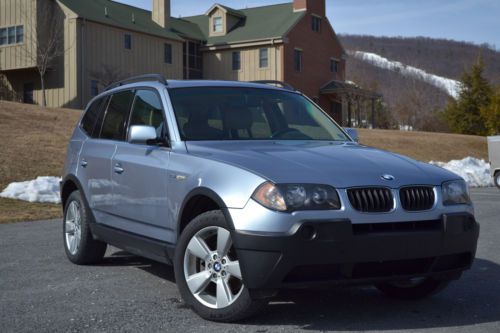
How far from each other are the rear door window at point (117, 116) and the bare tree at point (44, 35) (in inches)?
1177

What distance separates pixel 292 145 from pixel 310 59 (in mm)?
42112

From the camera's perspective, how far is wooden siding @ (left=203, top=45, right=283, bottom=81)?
44156 millimetres

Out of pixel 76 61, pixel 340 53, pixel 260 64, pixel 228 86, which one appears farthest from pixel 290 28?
pixel 228 86

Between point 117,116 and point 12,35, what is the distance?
3330cm

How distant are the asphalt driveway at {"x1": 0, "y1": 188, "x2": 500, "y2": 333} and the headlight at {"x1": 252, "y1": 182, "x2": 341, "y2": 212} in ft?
2.81

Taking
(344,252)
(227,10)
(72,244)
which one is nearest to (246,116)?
(344,252)

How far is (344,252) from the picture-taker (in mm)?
4555

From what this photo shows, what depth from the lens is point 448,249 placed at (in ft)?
16.2

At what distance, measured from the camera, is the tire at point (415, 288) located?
5.69 m

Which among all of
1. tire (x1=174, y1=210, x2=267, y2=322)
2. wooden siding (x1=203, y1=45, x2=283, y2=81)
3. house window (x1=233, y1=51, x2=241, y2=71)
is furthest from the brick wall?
tire (x1=174, y1=210, x2=267, y2=322)

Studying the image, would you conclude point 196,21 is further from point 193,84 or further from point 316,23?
point 193,84

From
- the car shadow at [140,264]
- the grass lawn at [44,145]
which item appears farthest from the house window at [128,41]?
the car shadow at [140,264]

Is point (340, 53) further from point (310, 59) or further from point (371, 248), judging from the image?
point (371, 248)

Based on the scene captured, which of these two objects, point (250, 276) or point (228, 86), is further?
point (228, 86)
